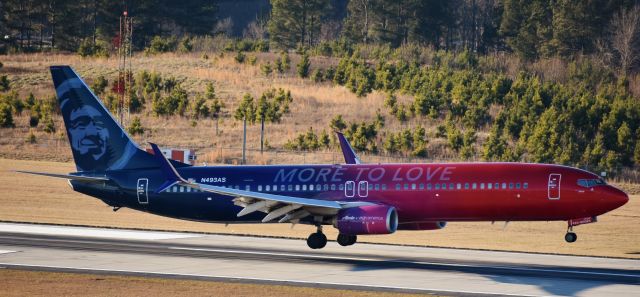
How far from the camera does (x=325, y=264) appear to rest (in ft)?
144

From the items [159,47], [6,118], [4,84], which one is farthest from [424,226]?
[159,47]

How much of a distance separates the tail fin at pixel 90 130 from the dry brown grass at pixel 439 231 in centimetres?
874

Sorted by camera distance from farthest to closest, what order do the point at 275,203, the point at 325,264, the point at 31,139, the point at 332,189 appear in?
the point at 31,139, the point at 332,189, the point at 275,203, the point at 325,264

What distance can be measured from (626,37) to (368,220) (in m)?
101

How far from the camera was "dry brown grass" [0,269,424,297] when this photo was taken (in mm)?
35031

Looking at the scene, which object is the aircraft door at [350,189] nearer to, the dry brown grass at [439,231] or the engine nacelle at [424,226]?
the engine nacelle at [424,226]

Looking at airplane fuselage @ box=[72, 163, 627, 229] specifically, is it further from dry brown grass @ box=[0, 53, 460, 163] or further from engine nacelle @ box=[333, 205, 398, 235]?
dry brown grass @ box=[0, 53, 460, 163]

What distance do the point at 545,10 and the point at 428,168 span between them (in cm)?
10088

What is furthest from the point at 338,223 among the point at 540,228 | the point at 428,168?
the point at 540,228

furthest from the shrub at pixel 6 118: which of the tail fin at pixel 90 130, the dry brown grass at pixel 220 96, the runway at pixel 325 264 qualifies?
the tail fin at pixel 90 130

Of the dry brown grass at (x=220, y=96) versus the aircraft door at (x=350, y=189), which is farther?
the dry brown grass at (x=220, y=96)

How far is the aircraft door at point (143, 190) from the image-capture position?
52.1m

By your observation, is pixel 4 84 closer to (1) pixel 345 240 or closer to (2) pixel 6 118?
(2) pixel 6 118

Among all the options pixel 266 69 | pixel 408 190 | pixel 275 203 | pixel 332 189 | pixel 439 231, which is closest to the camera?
pixel 275 203
